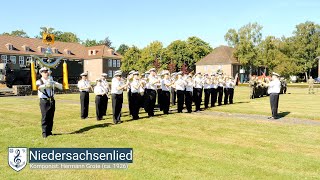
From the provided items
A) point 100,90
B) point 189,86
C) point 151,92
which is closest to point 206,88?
point 189,86

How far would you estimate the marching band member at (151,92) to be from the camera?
1398 centimetres

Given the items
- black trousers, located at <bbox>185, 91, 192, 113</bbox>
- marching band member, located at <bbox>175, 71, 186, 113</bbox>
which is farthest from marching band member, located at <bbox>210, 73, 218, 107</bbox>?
marching band member, located at <bbox>175, 71, 186, 113</bbox>

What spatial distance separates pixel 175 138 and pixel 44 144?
356cm

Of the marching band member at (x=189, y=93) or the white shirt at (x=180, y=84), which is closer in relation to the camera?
the white shirt at (x=180, y=84)

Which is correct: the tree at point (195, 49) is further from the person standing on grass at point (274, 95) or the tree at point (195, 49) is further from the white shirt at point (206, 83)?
the person standing on grass at point (274, 95)

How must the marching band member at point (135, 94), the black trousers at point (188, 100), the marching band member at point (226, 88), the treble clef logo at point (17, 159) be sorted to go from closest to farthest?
the treble clef logo at point (17, 159) → the marching band member at point (135, 94) → the black trousers at point (188, 100) → the marching band member at point (226, 88)

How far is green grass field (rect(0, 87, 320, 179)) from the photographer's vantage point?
646 cm

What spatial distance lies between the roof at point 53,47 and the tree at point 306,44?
145 feet

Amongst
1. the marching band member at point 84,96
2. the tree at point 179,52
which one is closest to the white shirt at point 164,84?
the marching band member at point 84,96

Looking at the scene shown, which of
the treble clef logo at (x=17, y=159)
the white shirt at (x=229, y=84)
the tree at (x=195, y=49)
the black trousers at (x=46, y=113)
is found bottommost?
the treble clef logo at (x=17, y=159)

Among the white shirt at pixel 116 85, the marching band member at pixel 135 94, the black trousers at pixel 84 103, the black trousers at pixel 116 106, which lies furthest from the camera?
the black trousers at pixel 84 103

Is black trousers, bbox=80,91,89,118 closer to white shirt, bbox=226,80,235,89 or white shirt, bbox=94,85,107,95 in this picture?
white shirt, bbox=94,85,107,95

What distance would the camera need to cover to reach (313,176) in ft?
20.3

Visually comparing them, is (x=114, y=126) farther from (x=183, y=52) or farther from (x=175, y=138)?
(x=183, y=52)
